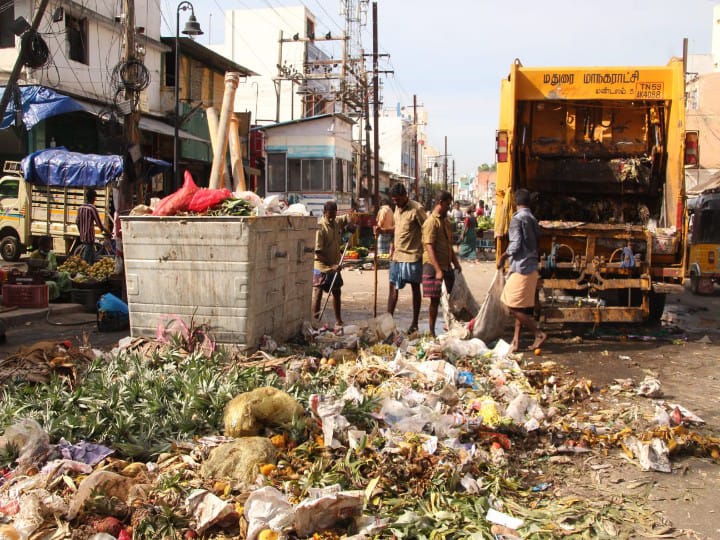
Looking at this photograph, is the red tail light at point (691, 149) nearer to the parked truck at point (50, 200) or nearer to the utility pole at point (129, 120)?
the utility pole at point (129, 120)

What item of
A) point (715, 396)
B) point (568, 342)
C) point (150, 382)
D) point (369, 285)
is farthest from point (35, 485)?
point (369, 285)

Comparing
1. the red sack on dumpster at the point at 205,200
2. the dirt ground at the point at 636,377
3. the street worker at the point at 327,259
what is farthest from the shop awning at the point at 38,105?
the red sack on dumpster at the point at 205,200

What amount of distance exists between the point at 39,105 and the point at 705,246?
15.2 m

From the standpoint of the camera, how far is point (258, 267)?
5.94 metres

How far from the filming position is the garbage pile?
10.6 feet

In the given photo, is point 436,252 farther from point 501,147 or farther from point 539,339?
point 501,147

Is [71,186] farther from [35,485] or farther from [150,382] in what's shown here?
[35,485]

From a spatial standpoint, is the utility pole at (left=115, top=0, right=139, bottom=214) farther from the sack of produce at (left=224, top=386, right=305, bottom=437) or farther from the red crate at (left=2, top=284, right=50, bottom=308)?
the sack of produce at (left=224, top=386, right=305, bottom=437)

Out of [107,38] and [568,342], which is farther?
[107,38]

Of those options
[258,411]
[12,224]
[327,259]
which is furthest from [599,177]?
[12,224]

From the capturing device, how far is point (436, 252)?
8.00m

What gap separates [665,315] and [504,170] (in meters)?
4.28

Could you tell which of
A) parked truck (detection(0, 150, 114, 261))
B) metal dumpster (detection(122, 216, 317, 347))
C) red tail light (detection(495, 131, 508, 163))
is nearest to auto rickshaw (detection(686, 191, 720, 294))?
red tail light (detection(495, 131, 508, 163))

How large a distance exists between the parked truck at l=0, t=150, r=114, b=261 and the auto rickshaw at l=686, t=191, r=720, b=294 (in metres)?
12.3
